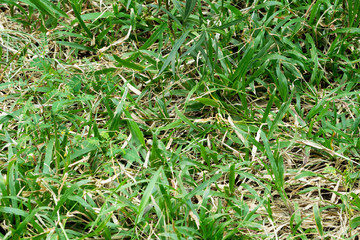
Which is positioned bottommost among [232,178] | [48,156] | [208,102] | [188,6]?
[48,156]

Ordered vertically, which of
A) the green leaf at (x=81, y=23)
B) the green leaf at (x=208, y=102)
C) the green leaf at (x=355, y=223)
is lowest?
the green leaf at (x=355, y=223)

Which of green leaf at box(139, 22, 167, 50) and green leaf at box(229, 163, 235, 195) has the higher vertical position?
green leaf at box(139, 22, 167, 50)

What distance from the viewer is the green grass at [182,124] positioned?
5.49ft

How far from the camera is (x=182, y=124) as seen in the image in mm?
2049

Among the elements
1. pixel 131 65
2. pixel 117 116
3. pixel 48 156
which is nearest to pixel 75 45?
pixel 131 65

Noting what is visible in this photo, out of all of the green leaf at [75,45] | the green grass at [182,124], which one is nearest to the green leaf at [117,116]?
the green grass at [182,124]

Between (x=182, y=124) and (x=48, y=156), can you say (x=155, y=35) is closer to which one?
(x=182, y=124)

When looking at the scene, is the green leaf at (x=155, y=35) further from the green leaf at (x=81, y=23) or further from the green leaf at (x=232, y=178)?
the green leaf at (x=232, y=178)

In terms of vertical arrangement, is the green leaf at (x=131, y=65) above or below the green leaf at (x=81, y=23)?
below

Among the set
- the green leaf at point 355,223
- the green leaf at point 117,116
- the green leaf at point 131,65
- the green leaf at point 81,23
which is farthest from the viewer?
the green leaf at point 81,23

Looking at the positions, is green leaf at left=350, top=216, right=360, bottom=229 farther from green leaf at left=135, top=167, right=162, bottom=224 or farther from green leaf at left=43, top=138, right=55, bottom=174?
green leaf at left=43, top=138, right=55, bottom=174

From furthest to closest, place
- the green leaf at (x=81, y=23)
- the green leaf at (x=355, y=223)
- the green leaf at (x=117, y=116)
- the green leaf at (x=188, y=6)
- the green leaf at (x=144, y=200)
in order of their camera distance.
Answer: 1. the green leaf at (x=81, y=23)
2. the green leaf at (x=117, y=116)
3. the green leaf at (x=188, y=6)
4. the green leaf at (x=355, y=223)
5. the green leaf at (x=144, y=200)

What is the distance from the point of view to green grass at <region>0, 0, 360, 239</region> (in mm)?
1672

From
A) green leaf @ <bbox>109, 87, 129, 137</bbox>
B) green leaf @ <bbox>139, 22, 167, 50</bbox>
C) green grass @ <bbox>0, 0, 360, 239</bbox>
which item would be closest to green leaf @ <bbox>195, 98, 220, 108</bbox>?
green grass @ <bbox>0, 0, 360, 239</bbox>
